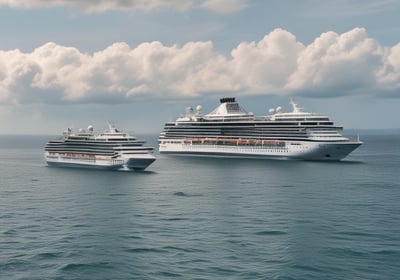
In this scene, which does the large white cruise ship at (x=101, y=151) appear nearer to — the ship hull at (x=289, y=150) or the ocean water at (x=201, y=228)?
the ocean water at (x=201, y=228)

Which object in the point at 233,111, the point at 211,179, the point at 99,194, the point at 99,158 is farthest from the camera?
the point at 233,111

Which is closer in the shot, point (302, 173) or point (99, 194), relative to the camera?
point (99, 194)

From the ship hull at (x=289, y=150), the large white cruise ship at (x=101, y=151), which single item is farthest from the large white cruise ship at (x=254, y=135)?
the large white cruise ship at (x=101, y=151)

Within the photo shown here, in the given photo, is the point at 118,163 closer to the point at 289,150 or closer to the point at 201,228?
the point at 289,150

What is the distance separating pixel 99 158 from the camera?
114438 mm

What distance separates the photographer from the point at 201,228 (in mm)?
54031

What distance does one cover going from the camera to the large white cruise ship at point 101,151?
362ft

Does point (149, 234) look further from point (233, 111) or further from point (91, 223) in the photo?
point (233, 111)

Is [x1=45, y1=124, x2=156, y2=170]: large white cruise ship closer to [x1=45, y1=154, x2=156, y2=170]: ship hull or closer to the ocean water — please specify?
[x1=45, y1=154, x2=156, y2=170]: ship hull

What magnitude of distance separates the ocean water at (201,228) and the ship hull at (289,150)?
36802 millimetres

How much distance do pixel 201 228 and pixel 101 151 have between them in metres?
64.8

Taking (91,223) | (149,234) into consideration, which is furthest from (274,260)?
(91,223)

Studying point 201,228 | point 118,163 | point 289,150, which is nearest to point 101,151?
point 118,163

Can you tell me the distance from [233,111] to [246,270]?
13162cm
